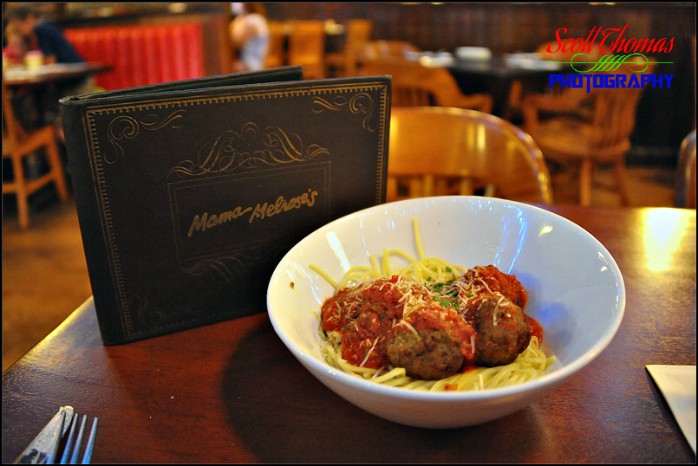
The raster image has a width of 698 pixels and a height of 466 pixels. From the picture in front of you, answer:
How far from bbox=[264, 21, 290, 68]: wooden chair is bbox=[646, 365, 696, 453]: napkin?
258 inches

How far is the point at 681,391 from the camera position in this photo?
70cm

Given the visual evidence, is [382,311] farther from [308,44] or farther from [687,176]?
[308,44]

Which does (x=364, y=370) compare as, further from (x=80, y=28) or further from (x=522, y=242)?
(x=80, y=28)

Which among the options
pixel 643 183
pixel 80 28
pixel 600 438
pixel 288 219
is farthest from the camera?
pixel 80 28

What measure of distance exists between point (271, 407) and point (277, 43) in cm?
688

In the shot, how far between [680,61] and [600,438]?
4892mm

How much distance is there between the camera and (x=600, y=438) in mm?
640

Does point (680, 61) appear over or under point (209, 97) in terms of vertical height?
under

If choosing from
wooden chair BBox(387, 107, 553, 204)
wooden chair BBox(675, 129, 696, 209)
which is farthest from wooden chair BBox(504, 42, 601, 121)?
→ wooden chair BBox(387, 107, 553, 204)

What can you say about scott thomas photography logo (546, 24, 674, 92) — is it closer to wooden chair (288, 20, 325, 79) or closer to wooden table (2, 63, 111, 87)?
wooden table (2, 63, 111, 87)

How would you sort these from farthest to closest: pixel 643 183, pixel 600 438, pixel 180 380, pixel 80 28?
pixel 80 28 → pixel 643 183 → pixel 180 380 → pixel 600 438

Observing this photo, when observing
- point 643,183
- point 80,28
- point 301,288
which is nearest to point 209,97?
point 301,288

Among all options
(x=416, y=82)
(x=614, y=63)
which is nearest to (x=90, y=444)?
(x=614, y=63)

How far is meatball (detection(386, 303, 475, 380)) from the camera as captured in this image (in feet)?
2.14
